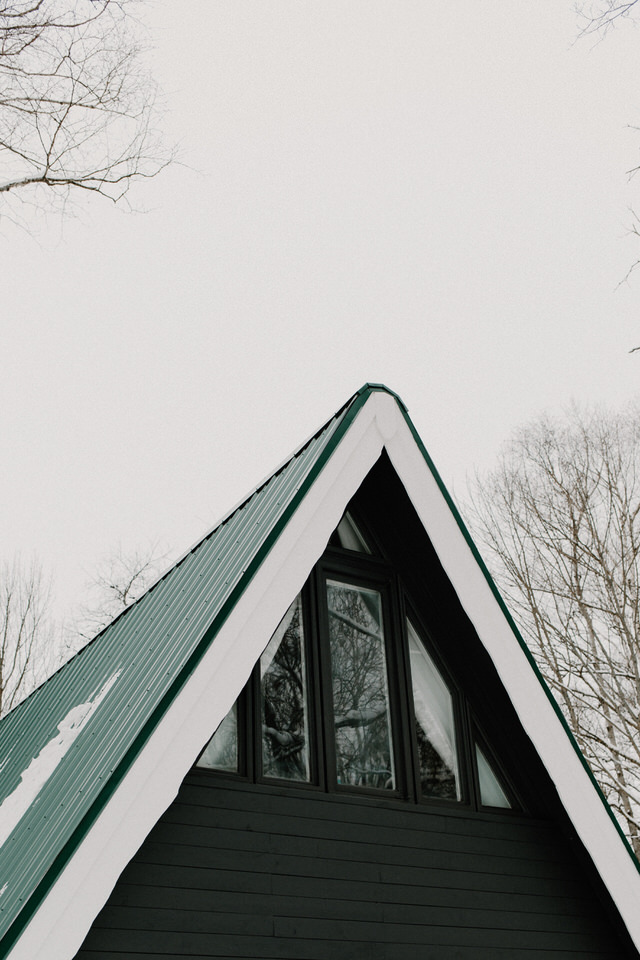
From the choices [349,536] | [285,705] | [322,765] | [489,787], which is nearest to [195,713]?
[285,705]

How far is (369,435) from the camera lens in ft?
18.5

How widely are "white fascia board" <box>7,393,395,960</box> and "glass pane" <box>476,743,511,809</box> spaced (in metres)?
2.15

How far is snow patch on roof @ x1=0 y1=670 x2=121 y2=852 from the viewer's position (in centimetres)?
493

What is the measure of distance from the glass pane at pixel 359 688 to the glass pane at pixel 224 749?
700 millimetres

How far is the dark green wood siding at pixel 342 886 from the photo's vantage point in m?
4.72

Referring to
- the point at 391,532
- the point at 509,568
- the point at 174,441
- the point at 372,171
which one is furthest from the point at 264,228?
the point at 391,532

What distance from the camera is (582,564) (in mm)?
18578

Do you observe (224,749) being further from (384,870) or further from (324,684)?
(384,870)

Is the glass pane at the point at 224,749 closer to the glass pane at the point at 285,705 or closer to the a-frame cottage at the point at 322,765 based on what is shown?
the a-frame cottage at the point at 322,765

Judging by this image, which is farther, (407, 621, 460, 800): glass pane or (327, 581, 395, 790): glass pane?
(407, 621, 460, 800): glass pane

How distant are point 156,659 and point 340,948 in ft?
5.79

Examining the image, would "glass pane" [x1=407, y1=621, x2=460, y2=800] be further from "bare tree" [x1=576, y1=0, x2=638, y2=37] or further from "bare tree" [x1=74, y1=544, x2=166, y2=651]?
"bare tree" [x1=74, y1=544, x2=166, y2=651]

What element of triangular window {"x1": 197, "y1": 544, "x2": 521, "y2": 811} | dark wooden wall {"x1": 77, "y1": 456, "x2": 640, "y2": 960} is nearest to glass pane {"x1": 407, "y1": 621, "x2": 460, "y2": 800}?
triangular window {"x1": 197, "y1": 544, "x2": 521, "y2": 811}

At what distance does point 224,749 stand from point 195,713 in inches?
35.0
